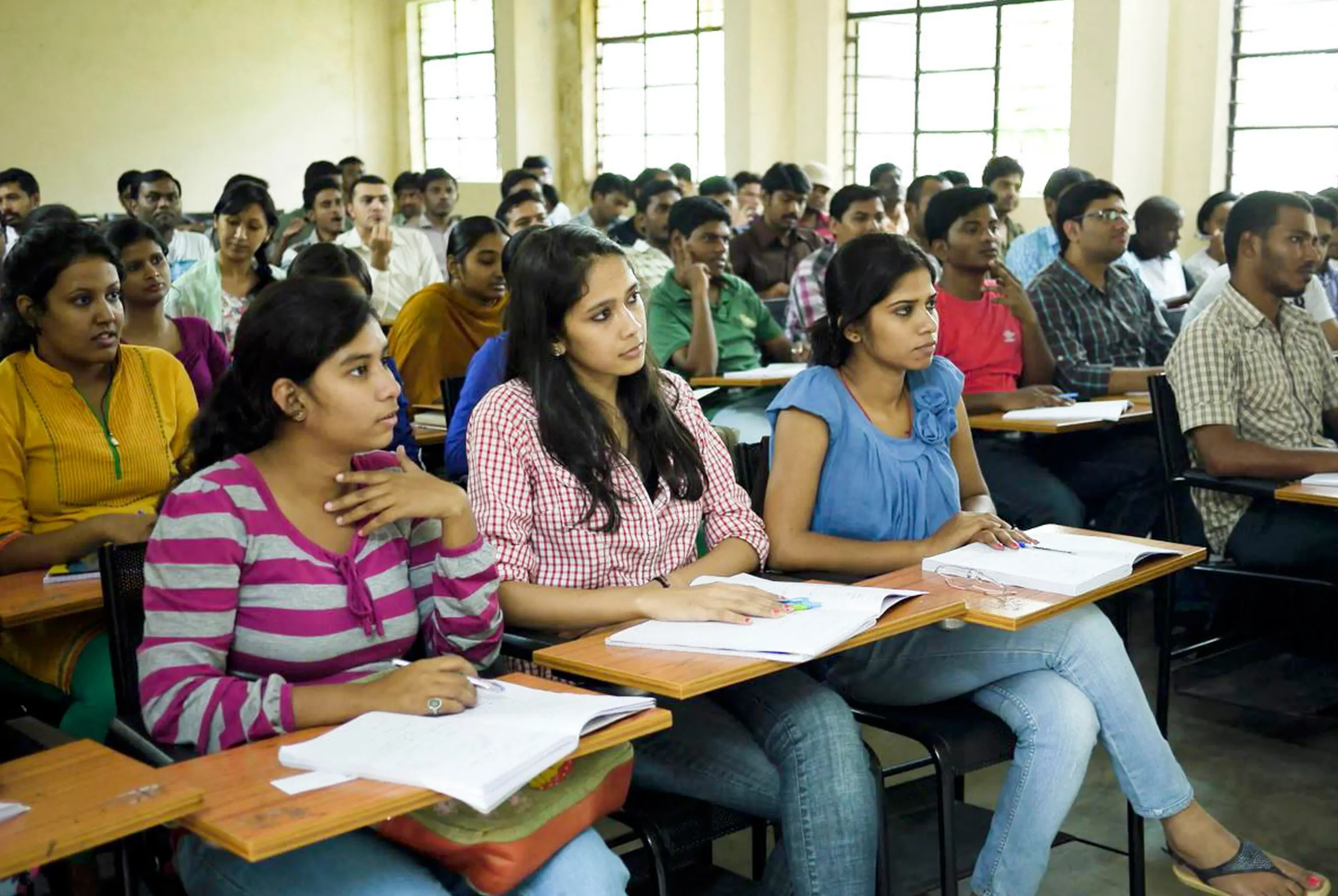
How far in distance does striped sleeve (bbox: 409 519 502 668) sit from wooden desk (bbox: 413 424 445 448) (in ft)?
6.12

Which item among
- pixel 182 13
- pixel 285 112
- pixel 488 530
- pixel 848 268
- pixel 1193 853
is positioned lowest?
pixel 1193 853

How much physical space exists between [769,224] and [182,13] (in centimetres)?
829

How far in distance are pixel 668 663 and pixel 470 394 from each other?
1747 mm

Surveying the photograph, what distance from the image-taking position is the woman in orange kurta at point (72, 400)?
2.83 metres

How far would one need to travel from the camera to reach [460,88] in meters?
14.3

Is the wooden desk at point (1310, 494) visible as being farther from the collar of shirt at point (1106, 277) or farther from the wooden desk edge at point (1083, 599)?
the collar of shirt at point (1106, 277)

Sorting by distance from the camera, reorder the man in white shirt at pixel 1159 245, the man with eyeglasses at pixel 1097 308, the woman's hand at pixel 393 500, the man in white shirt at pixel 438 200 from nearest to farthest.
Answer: the woman's hand at pixel 393 500, the man with eyeglasses at pixel 1097 308, the man in white shirt at pixel 1159 245, the man in white shirt at pixel 438 200

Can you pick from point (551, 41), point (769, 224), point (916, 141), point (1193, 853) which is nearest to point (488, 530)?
point (1193, 853)

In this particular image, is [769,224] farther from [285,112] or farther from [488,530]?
[285,112]

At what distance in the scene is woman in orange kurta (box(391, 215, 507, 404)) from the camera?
15.1 ft

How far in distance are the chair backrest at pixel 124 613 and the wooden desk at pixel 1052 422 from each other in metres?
2.52

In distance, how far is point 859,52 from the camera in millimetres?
10766

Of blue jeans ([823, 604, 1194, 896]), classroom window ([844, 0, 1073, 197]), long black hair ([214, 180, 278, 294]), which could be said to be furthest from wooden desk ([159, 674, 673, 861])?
classroom window ([844, 0, 1073, 197])

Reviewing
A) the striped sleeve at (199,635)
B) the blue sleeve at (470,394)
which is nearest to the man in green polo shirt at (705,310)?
the blue sleeve at (470,394)
